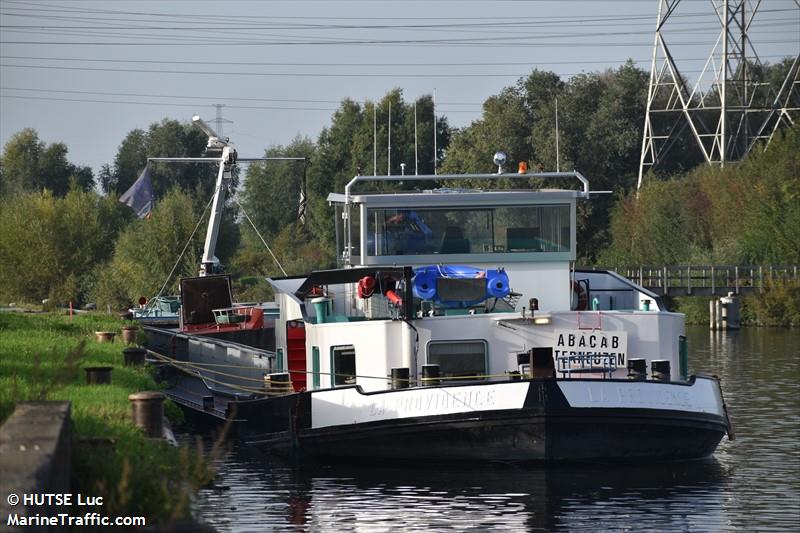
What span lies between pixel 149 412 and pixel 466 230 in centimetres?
942

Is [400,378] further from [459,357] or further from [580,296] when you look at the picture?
[580,296]

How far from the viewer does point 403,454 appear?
21.2 metres

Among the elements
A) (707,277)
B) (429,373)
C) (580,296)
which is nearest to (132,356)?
(429,373)

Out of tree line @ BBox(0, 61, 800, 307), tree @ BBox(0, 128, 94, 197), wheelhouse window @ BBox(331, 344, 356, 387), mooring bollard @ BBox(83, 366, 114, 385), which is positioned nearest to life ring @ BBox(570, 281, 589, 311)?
wheelhouse window @ BBox(331, 344, 356, 387)

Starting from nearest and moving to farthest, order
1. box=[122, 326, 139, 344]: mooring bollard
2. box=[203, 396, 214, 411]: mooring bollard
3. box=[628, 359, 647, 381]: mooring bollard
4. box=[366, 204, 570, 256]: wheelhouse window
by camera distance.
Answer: box=[628, 359, 647, 381]: mooring bollard < box=[366, 204, 570, 256]: wheelhouse window < box=[203, 396, 214, 411]: mooring bollard < box=[122, 326, 139, 344]: mooring bollard

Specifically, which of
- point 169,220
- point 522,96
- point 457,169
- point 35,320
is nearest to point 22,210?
point 169,220

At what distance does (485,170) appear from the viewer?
7369 centimetres

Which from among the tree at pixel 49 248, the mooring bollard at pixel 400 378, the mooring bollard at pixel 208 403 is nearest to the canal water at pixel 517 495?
the mooring bollard at pixel 400 378

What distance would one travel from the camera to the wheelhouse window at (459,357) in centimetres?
2194

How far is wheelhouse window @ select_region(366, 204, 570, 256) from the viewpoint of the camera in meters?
23.8

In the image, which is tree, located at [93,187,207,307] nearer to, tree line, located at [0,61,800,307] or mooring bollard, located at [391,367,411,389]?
tree line, located at [0,61,800,307]

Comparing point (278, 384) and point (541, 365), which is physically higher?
point (541, 365)

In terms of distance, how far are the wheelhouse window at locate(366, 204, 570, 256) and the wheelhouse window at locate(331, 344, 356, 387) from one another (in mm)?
1955

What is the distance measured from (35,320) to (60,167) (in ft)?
282
